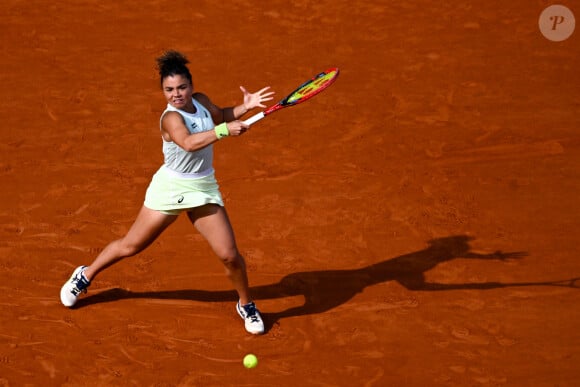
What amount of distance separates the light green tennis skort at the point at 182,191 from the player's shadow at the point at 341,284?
1.09m

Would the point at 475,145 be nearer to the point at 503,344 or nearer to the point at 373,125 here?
the point at 373,125

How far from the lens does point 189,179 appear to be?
21.1ft

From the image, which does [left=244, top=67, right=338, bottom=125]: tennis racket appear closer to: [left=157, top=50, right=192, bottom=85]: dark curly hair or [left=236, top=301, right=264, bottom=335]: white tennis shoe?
→ [left=157, top=50, right=192, bottom=85]: dark curly hair

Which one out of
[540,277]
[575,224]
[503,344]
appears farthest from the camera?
[575,224]

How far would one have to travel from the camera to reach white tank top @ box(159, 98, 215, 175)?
247 inches

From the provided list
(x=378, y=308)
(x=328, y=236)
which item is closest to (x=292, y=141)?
(x=328, y=236)

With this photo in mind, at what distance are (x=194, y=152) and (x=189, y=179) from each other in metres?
0.22

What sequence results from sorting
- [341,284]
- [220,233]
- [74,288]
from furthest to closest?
[341,284]
[74,288]
[220,233]

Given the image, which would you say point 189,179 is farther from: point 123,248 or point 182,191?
point 123,248

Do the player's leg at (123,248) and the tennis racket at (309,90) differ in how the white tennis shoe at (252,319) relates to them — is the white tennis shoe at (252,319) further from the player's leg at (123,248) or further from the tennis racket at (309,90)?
the tennis racket at (309,90)

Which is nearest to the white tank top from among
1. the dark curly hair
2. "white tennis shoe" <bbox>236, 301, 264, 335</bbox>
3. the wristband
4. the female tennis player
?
the female tennis player

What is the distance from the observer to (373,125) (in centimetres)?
966

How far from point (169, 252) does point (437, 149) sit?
3181 mm

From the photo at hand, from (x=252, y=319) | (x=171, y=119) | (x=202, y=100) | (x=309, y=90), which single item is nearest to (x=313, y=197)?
(x=252, y=319)
